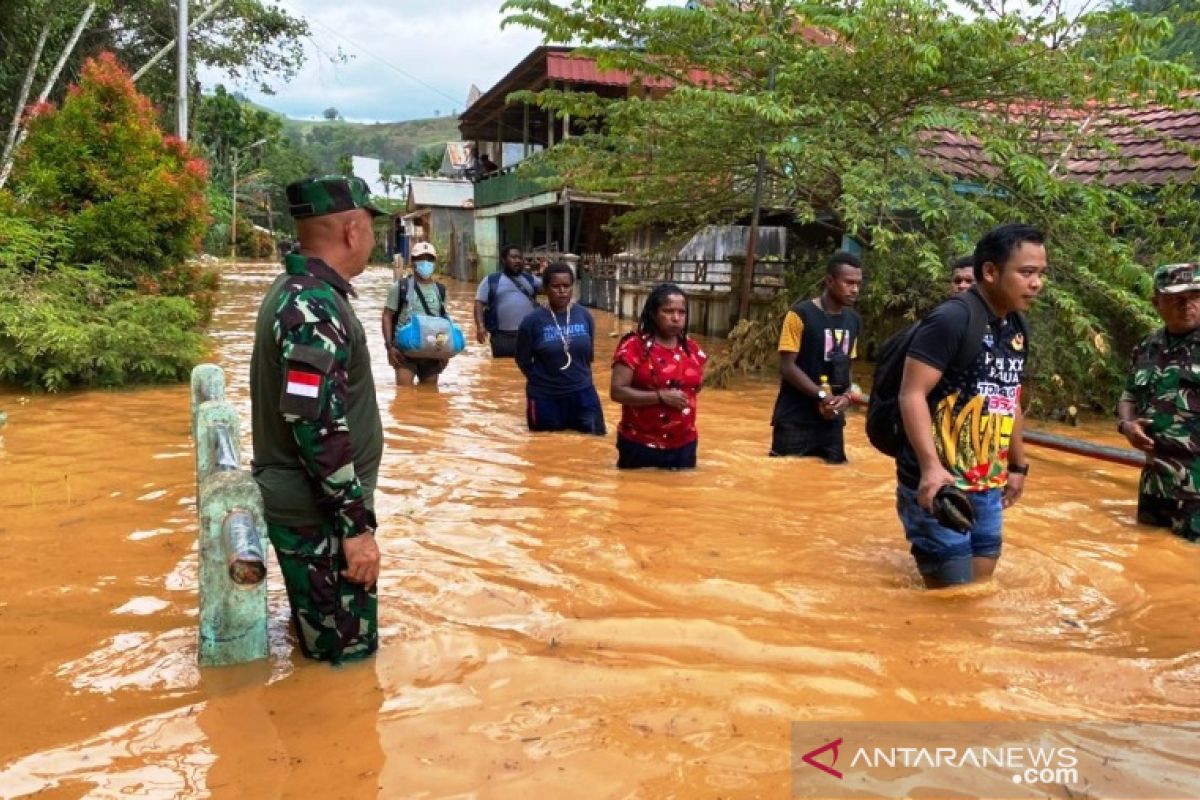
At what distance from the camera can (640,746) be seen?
258cm

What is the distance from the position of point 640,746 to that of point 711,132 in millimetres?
8767

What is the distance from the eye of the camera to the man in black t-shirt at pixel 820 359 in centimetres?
556

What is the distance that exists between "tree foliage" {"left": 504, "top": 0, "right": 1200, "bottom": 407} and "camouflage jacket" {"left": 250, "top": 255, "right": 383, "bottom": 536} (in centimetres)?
669

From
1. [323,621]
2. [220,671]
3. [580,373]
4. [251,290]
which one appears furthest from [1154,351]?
[251,290]

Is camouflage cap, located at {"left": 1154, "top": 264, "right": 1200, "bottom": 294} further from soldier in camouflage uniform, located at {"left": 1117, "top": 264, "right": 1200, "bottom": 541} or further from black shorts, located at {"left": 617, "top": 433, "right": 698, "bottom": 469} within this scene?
black shorts, located at {"left": 617, "top": 433, "right": 698, "bottom": 469}

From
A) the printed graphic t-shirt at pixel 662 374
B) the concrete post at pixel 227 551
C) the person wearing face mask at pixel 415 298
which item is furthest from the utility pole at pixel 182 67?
the concrete post at pixel 227 551

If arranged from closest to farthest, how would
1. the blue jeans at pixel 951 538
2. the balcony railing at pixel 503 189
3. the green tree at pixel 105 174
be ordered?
the blue jeans at pixel 951 538, the green tree at pixel 105 174, the balcony railing at pixel 503 189

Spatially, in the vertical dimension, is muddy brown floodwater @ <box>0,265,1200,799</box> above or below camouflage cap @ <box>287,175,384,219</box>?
below

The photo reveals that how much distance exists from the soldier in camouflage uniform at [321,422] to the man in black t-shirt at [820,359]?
3292mm

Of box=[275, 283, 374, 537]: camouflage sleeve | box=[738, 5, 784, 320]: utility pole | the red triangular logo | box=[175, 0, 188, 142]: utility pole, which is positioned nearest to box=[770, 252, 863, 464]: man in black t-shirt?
the red triangular logo

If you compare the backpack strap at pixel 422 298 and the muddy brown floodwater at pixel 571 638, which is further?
the backpack strap at pixel 422 298

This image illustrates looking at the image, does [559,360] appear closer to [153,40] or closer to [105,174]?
[105,174]

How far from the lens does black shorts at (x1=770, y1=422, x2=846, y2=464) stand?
229 inches

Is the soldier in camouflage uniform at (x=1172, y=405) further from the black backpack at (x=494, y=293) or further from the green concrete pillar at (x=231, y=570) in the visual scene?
the black backpack at (x=494, y=293)
